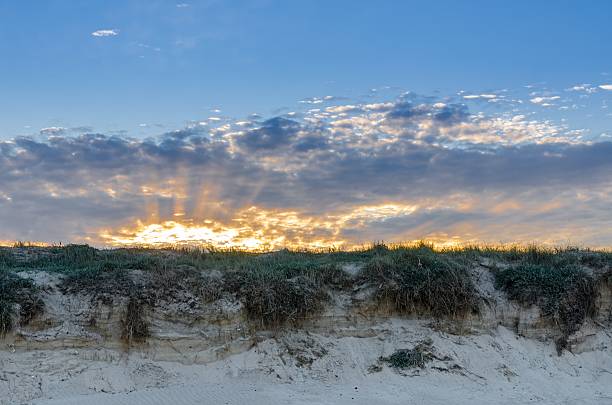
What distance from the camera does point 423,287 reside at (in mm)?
13312

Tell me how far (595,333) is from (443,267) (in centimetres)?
380

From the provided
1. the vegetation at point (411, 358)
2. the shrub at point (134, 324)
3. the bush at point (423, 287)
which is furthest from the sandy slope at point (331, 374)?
the bush at point (423, 287)

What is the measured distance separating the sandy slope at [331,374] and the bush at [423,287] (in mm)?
435

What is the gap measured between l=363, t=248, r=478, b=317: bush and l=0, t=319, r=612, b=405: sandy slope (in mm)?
435

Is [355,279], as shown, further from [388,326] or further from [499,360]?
[499,360]

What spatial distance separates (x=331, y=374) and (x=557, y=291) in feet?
18.3

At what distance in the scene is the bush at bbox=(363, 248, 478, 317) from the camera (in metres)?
13.2

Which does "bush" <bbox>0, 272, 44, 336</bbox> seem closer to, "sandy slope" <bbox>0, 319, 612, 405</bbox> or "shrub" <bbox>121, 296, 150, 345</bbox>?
"sandy slope" <bbox>0, 319, 612, 405</bbox>

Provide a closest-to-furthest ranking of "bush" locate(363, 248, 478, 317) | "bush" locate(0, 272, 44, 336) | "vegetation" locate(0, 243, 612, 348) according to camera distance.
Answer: "bush" locate(0, 272, 44, 336) → "vegetation" locate(0, 243, 612, 348) → "bush" locate(363, 248, 478, 317)

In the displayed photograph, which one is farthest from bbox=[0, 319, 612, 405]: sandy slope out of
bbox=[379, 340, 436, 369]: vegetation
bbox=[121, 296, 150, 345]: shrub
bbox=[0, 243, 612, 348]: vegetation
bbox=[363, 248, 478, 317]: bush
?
bbox=[0, 243, 612, 348]: vegetation

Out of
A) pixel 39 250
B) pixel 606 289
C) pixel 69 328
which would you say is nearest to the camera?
pixel 69 328

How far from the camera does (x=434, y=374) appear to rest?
12.4 m

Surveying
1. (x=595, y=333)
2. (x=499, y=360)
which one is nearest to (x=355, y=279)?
(x=499, y=360)

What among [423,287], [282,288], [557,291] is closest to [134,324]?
[282,288]
